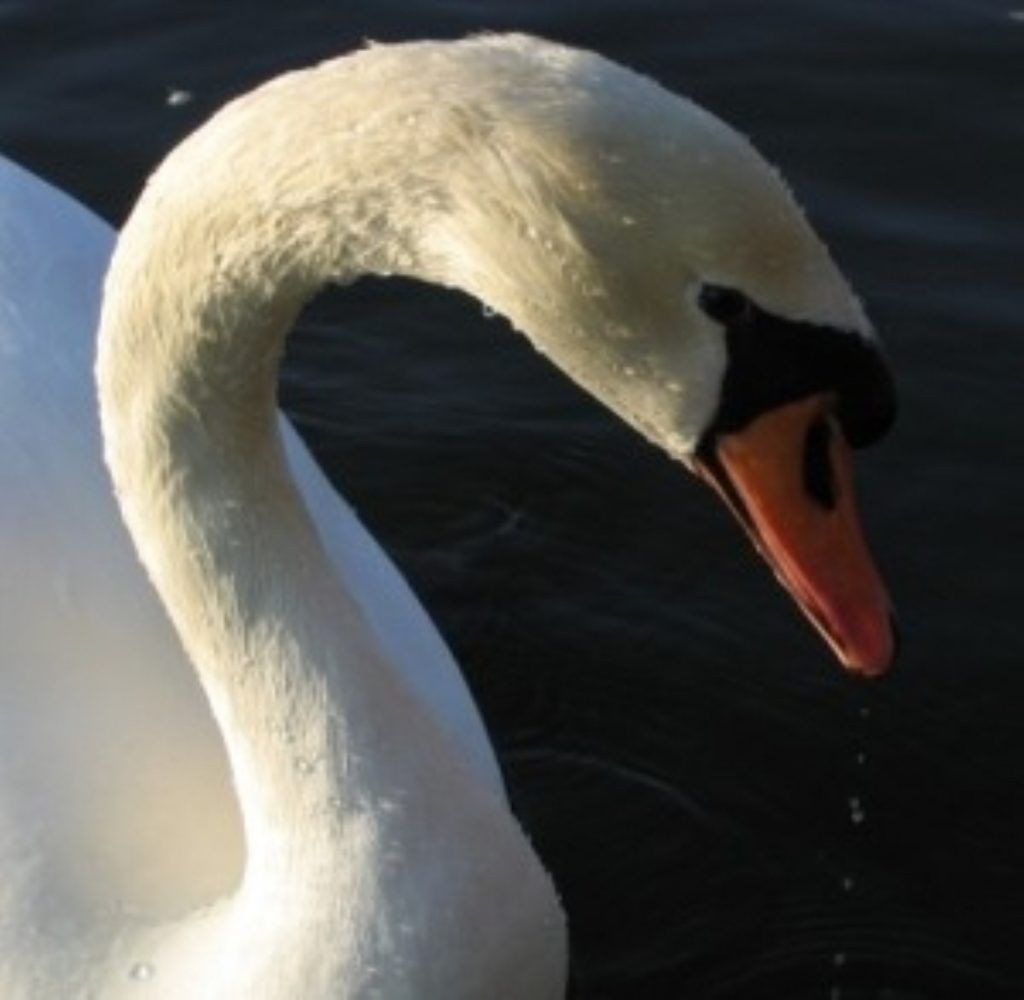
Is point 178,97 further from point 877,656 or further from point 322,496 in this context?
point 877,656

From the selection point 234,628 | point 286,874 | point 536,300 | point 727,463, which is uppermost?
point 536,300

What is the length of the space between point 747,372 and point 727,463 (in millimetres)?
205

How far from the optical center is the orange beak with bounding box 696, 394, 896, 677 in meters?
3.47

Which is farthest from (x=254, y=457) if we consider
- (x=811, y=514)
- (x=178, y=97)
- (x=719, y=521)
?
(x=178, y=97)

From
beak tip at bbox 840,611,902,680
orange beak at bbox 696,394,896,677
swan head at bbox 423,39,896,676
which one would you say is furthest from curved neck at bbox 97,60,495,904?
beak tip at bbox 840,611,902,680

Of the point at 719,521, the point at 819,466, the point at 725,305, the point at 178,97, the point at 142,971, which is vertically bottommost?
the point at 719,521

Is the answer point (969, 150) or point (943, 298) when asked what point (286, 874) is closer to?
point (943, 298)

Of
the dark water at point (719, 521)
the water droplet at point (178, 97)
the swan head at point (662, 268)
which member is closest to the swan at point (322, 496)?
the swan head at point (662, 268)

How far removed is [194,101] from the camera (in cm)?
795

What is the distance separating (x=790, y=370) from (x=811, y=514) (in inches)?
13.5

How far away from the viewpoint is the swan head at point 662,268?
10.3 ft

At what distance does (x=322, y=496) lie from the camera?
206 inches

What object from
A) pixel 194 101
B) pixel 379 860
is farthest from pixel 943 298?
pixel 379 860

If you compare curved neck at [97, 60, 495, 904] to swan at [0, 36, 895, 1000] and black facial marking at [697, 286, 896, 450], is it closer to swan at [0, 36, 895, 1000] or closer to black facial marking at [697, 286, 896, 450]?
swan at [0, 36, 895, 1000]
